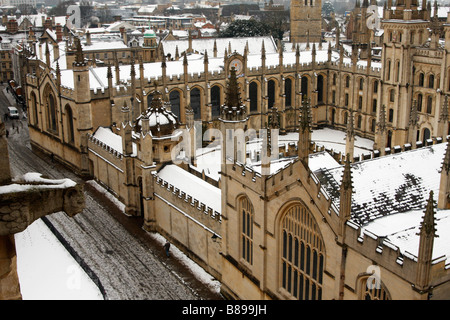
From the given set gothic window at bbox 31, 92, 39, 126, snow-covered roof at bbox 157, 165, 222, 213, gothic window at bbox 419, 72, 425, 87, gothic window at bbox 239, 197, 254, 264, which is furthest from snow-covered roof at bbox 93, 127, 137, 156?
gothic window at bbox 419, 72, 425, 87

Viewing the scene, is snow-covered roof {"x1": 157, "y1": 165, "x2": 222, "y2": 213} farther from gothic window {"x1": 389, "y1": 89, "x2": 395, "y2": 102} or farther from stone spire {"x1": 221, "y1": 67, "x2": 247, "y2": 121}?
gothic window {"x1": 389, "y1": 89, "x2": 395, "y2": 102}

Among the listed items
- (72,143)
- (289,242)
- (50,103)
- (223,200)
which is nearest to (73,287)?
(289,242)

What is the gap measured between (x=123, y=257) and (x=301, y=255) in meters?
11.7

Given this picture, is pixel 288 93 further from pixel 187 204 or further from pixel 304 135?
pixel 304 135

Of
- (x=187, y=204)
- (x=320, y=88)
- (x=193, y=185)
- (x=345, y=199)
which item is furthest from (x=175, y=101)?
(x=345, y=199)

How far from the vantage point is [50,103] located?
138 feet

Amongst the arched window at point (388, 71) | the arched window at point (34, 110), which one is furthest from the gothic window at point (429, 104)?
the arched window at point (34, 110)

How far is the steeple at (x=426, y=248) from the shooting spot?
11227 millimetres

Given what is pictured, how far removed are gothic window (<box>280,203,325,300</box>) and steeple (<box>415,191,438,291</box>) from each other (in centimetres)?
385

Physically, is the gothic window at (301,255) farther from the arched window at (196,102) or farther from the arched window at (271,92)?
the arched window at (271,92)

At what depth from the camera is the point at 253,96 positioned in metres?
48.3

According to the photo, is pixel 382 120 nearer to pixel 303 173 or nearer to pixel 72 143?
pixel 303 173

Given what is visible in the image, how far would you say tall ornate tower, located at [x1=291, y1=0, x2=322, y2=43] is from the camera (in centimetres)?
7050

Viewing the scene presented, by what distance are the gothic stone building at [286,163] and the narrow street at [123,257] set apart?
42.9 inches
